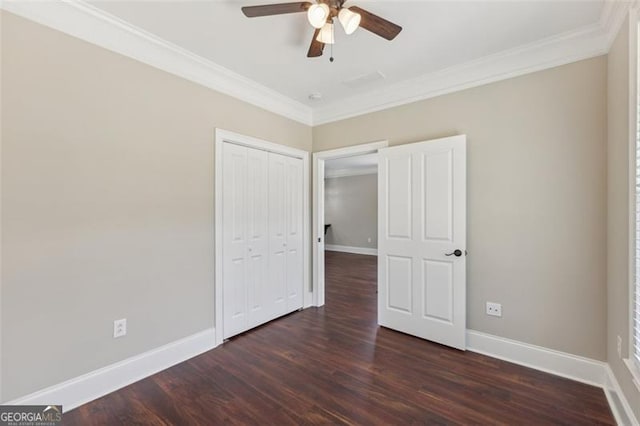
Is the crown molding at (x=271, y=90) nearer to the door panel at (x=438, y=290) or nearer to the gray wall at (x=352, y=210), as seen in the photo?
the door panel at (x=438, y=290)

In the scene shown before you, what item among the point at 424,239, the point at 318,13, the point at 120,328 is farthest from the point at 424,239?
the point at 120,328

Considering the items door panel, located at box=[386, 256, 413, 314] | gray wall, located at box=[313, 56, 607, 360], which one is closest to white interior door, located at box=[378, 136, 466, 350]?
door panel, located at box=[386, 256, 413, 314]

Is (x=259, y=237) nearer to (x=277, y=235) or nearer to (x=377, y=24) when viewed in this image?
(x=277, y=235)

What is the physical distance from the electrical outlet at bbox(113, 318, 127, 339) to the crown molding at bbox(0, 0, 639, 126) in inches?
81.1

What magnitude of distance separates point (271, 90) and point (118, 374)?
9.85ft

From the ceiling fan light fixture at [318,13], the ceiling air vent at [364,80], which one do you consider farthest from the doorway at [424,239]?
the ceiling fan light fixture at [318,13]

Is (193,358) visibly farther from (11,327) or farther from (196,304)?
(11,327)

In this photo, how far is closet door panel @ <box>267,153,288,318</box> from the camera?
3344 mm

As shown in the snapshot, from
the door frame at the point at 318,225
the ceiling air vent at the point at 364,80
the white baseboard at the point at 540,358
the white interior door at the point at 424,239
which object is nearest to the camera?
the white baseboard at the point at 540,358

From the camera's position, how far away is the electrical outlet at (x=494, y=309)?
2.52 m

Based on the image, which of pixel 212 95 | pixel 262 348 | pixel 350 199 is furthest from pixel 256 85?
pixel 350 199

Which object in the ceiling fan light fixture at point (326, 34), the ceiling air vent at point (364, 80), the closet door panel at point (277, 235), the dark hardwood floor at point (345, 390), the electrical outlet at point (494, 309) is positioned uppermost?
the ceiling air vent at point (364, 80)

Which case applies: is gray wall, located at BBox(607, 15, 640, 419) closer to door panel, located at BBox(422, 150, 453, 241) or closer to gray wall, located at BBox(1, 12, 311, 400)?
door panel, located at BBox(422, 150, 453, 241)

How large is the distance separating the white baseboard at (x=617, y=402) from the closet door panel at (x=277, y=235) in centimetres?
293
